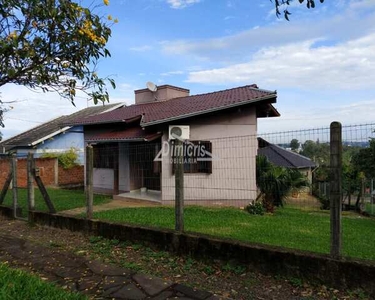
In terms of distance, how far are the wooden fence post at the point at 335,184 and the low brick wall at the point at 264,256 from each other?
23 cm

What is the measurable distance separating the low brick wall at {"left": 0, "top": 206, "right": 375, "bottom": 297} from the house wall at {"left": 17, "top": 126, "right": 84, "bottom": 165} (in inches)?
710

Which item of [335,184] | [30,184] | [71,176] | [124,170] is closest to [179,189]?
[335,184]

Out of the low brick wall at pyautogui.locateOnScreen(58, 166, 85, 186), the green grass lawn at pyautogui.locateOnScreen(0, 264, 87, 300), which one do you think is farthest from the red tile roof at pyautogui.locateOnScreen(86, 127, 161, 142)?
the green grass lawn at pyautogui.locateOnScreen(0, 264, 87, 300)

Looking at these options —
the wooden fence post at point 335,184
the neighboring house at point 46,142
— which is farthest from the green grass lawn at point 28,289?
the neighboring house at point 46,142

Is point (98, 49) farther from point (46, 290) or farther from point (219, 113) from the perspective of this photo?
point (219, 113)

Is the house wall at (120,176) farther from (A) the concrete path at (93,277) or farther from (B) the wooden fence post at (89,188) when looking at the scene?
(A) the concrete path at (93,277)

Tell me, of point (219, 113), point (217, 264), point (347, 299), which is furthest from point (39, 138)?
point (347, 299)

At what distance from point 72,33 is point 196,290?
12.8 feet

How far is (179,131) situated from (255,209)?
11.9 ft

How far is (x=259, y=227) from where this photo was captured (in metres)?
8.45

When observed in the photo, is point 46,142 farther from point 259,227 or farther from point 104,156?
point 259,227

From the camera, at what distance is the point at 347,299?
12.7 feet

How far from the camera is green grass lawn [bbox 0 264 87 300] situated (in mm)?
3773

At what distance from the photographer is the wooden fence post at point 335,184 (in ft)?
13.8
